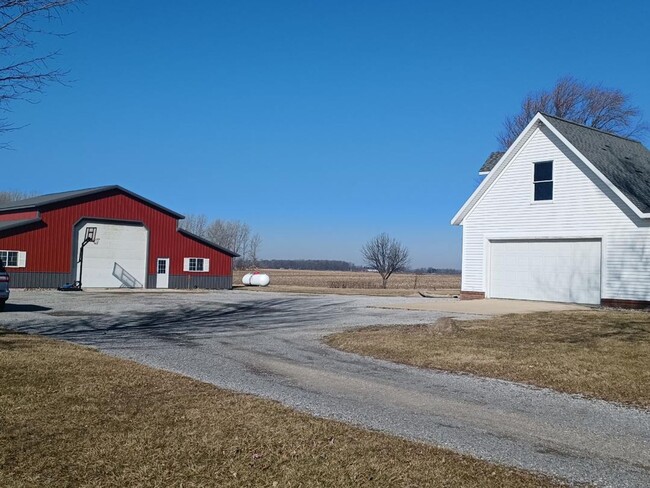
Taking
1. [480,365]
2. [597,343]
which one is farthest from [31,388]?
[597,343]

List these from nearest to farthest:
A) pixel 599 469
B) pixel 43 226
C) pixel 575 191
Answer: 1. pixel 599 469
2. pixel 575 191
3. pixel 43 226

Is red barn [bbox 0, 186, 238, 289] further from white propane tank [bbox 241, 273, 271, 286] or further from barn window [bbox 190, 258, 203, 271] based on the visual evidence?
white propane tank [bbox 241, 273, 271, 286]

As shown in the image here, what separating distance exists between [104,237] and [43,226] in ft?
12.8

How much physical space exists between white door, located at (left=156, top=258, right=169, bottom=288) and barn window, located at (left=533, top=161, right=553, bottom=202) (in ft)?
84.5

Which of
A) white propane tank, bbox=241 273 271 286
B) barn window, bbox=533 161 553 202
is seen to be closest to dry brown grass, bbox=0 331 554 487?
barn window, bbox=533 161 553 202

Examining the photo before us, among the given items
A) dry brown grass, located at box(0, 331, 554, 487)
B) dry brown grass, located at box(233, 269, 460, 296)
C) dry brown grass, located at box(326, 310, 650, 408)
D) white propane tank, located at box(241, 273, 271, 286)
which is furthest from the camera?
white propane tank, located at box(241, 273, 271, 286)

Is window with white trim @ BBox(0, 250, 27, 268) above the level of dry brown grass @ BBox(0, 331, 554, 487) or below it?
above

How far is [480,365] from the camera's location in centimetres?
1016

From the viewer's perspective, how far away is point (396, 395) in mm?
7984

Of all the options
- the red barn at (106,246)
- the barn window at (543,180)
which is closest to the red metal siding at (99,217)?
the red barn at (106,246)

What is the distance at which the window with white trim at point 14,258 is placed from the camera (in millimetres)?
33344

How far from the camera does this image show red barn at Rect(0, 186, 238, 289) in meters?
34.4

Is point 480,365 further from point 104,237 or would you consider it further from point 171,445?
point 104,237

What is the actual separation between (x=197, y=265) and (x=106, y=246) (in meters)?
6.76
